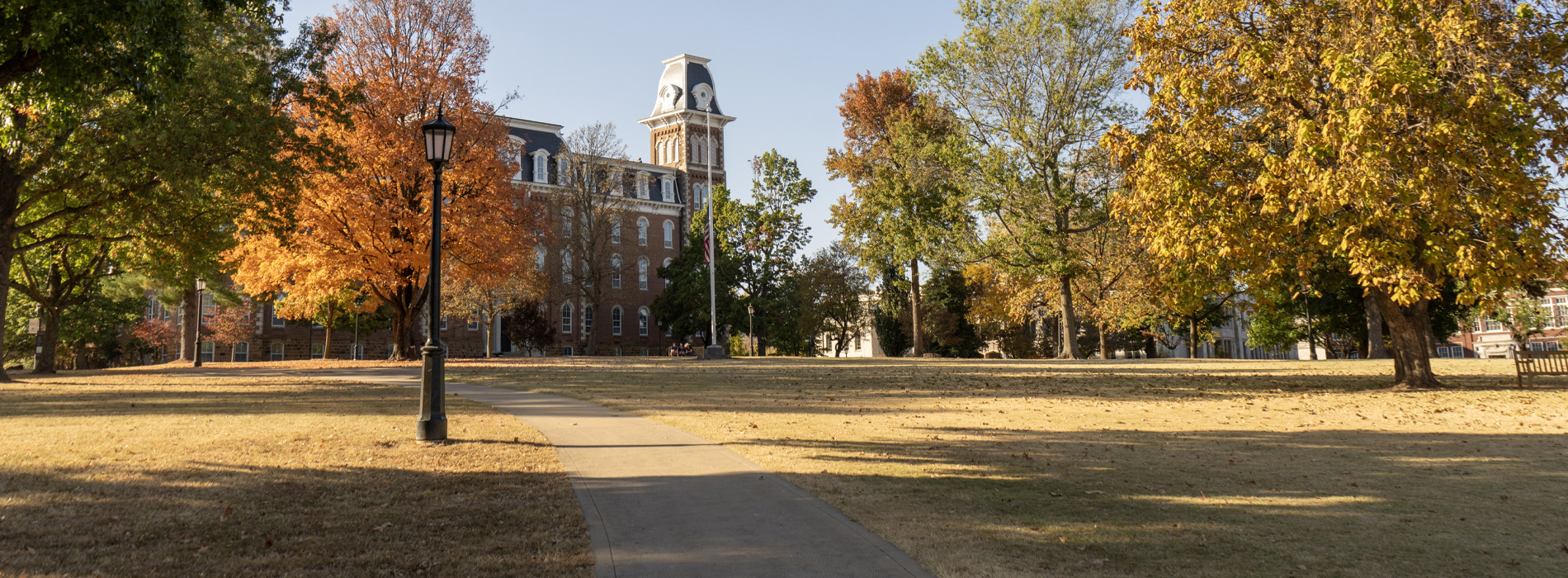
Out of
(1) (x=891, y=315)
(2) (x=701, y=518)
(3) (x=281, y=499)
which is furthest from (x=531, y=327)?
(2) (x=701, y=518)

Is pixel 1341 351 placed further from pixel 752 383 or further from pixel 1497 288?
pixel 752 383

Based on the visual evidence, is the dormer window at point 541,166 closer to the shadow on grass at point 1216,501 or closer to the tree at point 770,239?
the tree at point 770,239

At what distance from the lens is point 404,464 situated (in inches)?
313

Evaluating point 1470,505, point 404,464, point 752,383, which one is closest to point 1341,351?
point 752,383

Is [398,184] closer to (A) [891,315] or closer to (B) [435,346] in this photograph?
(B) [435,346]

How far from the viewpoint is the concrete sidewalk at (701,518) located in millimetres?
4859

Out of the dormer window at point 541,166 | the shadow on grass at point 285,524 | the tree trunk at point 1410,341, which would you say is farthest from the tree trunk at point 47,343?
the tree trunk at point 1410,341

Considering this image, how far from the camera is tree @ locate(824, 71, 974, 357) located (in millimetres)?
32594

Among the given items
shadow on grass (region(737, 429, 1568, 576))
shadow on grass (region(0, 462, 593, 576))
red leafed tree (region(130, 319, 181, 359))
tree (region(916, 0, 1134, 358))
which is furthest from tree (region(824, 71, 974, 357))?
red leafed tree (region(130, 319, 181, 359))

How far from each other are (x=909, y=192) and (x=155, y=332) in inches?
1700

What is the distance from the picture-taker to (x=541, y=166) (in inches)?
2399

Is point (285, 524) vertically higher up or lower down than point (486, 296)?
lower down

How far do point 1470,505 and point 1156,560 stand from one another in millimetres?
3328

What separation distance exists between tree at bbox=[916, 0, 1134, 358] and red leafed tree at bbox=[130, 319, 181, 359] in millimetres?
45514
